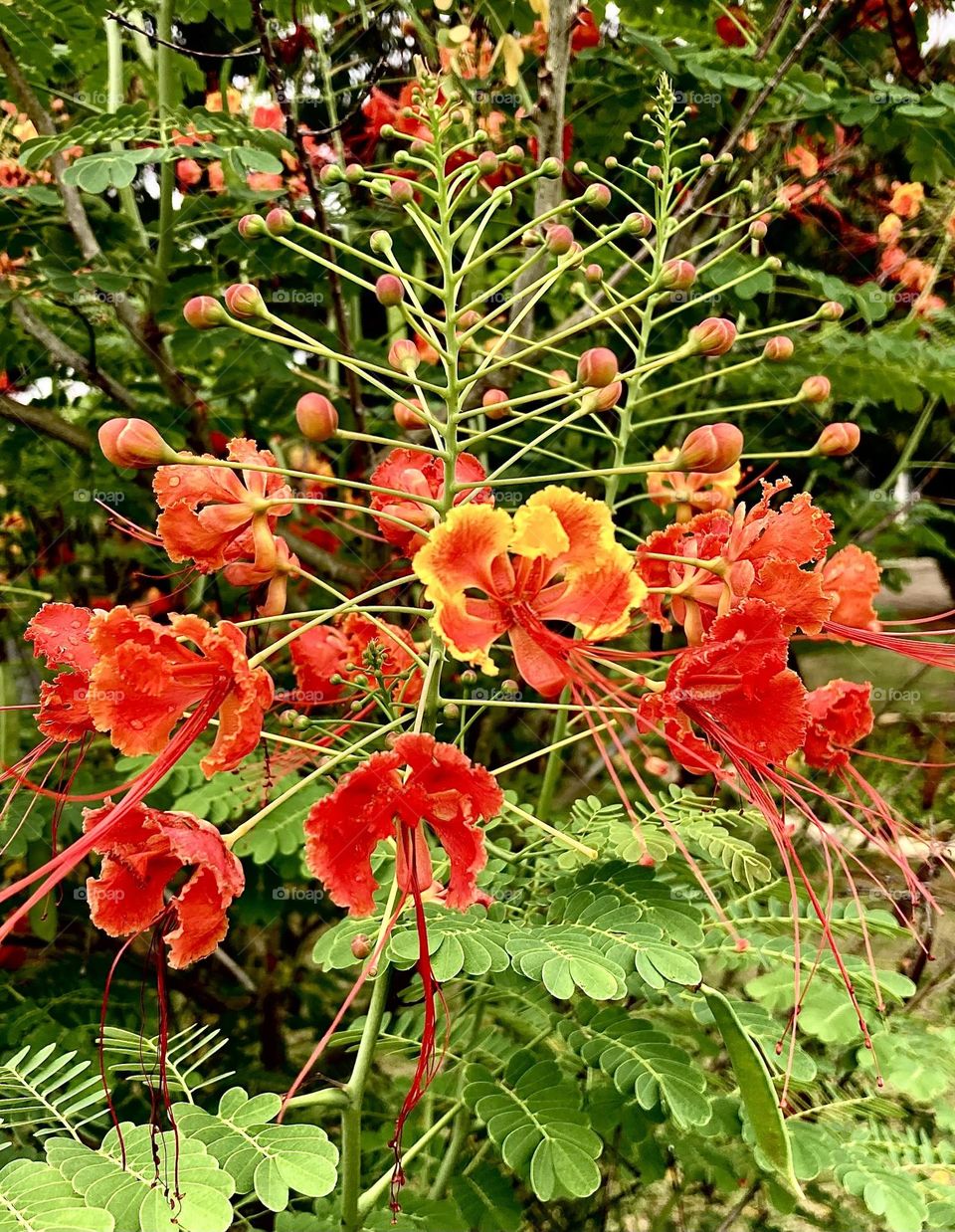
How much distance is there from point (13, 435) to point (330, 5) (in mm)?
1404

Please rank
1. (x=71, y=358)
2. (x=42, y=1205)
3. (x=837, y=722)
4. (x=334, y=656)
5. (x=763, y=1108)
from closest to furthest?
(x=42, y=1205)
(x=763, y=1108)
(x=837, y=722)
(x=334, y=656)
(x=71, y=358)

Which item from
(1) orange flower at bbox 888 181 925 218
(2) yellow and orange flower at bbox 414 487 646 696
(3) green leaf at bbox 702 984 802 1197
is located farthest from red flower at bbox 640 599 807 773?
(1) orange flower at bbox 888 181 925 218

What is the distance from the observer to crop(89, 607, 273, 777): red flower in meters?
1.08

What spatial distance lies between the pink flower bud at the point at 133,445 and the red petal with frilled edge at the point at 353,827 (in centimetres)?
44

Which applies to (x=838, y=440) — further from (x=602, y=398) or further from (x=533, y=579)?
(x=533, y=579)

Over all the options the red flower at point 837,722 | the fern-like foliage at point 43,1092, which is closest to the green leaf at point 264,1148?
the fern-like foliage at point 43,1092

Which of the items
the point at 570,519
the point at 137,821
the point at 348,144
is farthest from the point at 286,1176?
the point at 348,144

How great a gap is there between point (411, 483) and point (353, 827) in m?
0.51

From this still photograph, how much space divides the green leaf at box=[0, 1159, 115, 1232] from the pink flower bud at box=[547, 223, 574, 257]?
4.02 feet

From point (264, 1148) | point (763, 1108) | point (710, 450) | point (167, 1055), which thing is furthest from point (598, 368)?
point (167, 1055)

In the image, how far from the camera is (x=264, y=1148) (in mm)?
1177

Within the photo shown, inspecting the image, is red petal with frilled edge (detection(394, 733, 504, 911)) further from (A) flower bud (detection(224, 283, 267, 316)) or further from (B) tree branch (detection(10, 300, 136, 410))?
(B) tree branch (detection(10, 300, 136, 410))

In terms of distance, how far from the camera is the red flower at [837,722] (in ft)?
5.01

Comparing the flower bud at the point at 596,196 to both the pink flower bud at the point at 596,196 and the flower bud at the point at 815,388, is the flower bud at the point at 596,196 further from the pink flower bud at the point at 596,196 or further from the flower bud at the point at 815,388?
the flower bud at the point at 815,388
